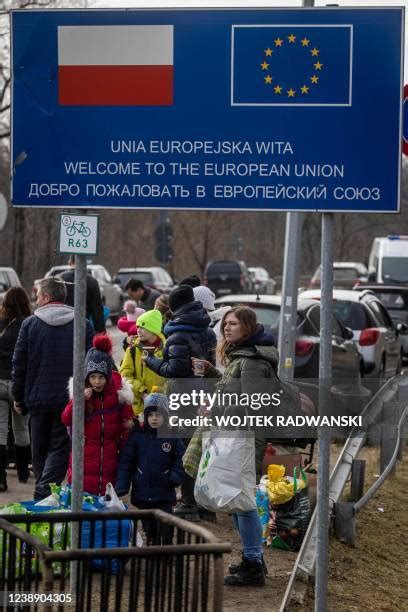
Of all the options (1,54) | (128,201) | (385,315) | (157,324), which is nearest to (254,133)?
(128,201)

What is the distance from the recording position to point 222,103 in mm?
6387

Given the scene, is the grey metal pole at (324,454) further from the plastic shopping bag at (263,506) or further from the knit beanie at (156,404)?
the plastic shopping bag at (263,506)

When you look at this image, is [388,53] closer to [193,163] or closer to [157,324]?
[193,163]

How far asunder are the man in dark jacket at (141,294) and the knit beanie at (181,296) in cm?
485

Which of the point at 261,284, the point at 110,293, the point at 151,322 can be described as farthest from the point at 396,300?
the point at 261,284

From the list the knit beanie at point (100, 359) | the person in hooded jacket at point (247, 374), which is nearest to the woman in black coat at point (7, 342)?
the knit beanie at point (100, 359)

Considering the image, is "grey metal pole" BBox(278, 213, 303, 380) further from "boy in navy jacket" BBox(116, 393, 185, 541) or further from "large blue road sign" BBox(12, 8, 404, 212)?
"large blue road sign" BBox(12, 8, 404, 212)

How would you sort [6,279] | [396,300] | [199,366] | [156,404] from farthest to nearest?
1. [6,279]
2. [396,300]
3. [199,366]
4. [156,404]

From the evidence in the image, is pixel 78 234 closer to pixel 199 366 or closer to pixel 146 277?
pixel 199 366

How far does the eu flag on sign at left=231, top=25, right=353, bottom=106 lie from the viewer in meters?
6.28

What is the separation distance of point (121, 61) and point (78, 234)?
35.0 inches

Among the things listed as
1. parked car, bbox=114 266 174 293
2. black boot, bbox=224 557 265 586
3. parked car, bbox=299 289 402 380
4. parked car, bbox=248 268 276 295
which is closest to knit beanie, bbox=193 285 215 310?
black boot, bbox=224 557 265 586

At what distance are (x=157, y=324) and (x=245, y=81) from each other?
395 cm

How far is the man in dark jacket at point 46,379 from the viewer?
9.47m
